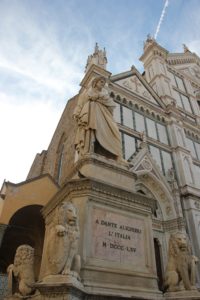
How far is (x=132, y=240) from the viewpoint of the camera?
13.7 feet

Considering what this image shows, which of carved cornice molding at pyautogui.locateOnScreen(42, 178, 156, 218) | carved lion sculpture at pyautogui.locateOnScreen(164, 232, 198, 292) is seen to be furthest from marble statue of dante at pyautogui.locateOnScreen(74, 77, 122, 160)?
carved lion sculpture at pyautogui.locateOnScreen(164, 232, 198, 292)

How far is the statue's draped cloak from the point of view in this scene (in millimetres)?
5488

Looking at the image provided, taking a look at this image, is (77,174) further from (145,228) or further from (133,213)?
(145,228)

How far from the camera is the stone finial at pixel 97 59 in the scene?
53.8 ft

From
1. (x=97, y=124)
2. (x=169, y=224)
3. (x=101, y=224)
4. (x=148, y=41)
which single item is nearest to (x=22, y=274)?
(x=101, y=224)

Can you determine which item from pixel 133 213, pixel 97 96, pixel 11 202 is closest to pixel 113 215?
pixel 133 213

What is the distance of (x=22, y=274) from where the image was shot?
3.89 meters

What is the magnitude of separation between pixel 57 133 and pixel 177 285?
16.6 meters

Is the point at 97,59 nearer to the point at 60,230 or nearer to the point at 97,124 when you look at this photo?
the point at 97,124

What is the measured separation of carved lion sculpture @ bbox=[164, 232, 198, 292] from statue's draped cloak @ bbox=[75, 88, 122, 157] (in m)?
2.10

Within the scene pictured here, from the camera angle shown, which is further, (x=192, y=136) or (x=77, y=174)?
(x=192, y=136)

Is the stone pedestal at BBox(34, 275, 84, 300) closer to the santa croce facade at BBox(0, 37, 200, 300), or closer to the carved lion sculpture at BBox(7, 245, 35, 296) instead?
the santa croce facade at BBox(0, 37, 200, 300)

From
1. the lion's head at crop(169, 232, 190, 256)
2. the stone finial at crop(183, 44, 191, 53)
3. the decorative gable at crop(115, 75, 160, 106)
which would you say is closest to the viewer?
the lion's head at crop(169, 232, 190, 256)

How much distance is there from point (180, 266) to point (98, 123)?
3.10 metres
